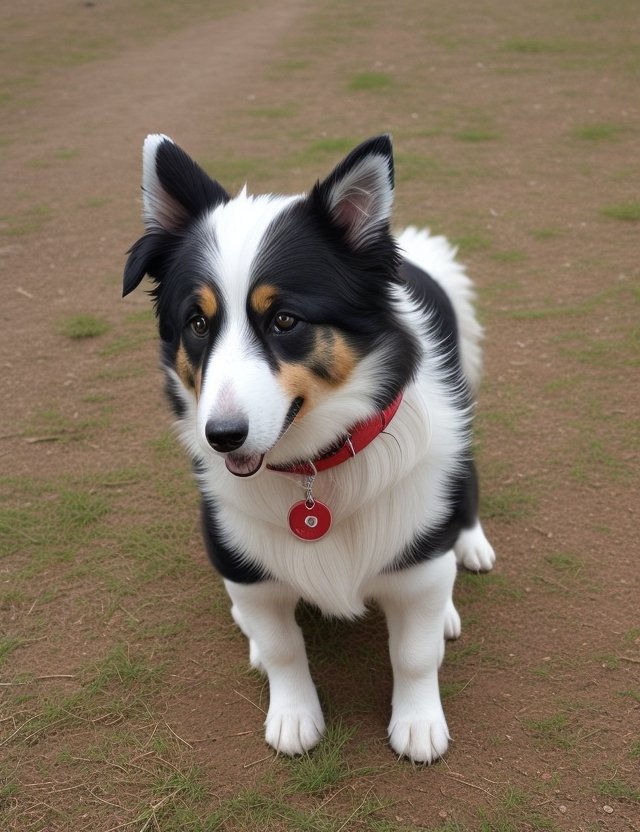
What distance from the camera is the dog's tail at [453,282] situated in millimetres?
3396

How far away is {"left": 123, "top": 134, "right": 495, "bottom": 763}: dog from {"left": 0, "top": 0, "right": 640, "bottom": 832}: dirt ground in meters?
0.23

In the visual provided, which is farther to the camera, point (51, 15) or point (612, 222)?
point (51, 15)

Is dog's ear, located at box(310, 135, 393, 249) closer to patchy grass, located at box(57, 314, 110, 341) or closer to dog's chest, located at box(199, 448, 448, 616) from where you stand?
dog's chest, located at box(199, 448, 448, 616)

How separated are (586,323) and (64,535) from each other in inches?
123

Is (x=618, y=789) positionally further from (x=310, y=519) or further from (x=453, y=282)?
(x=453, y=282)

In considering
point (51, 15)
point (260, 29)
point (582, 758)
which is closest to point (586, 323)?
point (582, 758)

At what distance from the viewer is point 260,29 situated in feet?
47.6

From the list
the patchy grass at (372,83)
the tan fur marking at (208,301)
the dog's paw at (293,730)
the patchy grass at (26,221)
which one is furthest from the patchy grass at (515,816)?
the patchy grass at (372,83)

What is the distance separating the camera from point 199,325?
221cm

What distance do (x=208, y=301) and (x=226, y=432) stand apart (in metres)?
0.41

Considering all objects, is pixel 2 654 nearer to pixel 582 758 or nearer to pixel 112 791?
pixel 112 791

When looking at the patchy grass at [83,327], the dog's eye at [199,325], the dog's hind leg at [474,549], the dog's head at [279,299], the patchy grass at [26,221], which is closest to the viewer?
the dog's head at [279,299]

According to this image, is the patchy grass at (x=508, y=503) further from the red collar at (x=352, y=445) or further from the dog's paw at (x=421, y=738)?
the red collar at (x=352, y=445)

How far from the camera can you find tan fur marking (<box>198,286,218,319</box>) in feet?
7.00
